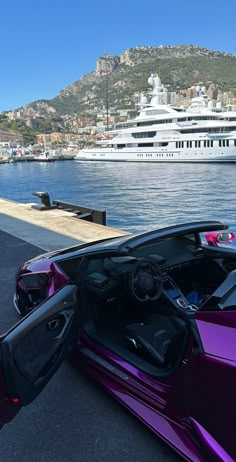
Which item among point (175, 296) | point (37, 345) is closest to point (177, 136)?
point (175, 296)

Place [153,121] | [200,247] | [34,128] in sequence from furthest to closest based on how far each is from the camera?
[34,128] < [153,121] < [200,247]

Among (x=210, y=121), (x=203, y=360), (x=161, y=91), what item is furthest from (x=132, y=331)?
(x=161, y=91)

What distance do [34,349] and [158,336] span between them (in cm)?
91

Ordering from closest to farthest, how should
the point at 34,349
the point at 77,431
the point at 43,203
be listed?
the point at 34,349, the point at 77,431, the point at 43,203

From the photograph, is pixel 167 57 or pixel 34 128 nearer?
pixel 167 57

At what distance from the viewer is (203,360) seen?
5.52 feet

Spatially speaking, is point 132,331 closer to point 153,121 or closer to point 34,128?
point 153,121

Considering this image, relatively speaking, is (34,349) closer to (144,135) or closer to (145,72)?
(144,135)

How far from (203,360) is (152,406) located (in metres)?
0.60

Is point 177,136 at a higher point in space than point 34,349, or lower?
higher

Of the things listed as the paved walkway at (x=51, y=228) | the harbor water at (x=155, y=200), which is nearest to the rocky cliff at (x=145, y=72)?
the harbor water at (x=155, y=200)

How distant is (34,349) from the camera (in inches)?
76.1

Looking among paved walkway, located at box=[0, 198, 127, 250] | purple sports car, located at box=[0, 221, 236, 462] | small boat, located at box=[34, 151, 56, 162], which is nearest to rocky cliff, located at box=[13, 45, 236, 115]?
small boat, located at box=[34, 151, 56, 162]

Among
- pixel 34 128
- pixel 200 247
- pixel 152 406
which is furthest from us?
pixel 34 128
